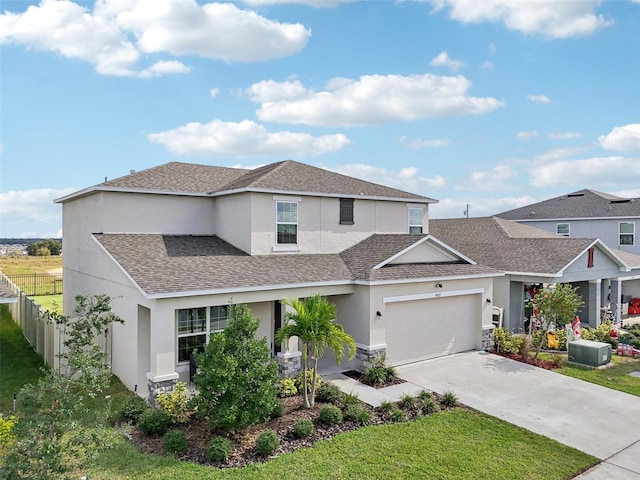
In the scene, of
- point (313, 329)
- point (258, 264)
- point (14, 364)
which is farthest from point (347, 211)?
point (14, 364)

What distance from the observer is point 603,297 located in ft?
70.1

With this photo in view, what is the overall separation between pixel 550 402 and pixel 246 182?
39.4 ft

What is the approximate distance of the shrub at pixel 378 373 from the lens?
41.0ft

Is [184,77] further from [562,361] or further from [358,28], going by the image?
[562,361]

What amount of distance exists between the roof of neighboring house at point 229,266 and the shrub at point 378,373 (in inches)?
103

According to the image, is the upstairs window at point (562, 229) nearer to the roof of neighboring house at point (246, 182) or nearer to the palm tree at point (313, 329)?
the roof of neighboring house at point (246, 182)

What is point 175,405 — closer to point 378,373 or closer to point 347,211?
point 378,373

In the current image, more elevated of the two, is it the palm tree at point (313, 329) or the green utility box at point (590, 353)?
the palm tree at point (313, 329)

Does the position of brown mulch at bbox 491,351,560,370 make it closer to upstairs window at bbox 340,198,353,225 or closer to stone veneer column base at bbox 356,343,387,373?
stone veneer column base at bbox 356,343,387,373

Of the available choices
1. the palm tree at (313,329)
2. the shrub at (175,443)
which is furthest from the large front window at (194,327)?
the shrub at (175,443)

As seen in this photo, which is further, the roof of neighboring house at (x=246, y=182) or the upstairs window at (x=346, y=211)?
the upstairs window at (x=346, y=211)

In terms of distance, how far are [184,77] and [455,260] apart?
492 inches

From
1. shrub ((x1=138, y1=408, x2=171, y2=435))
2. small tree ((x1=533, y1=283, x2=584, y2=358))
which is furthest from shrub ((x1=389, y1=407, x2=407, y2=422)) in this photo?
small tree ((x1=533, y1=283, x2=584, y2=358))

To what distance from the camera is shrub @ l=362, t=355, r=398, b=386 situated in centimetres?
1249
